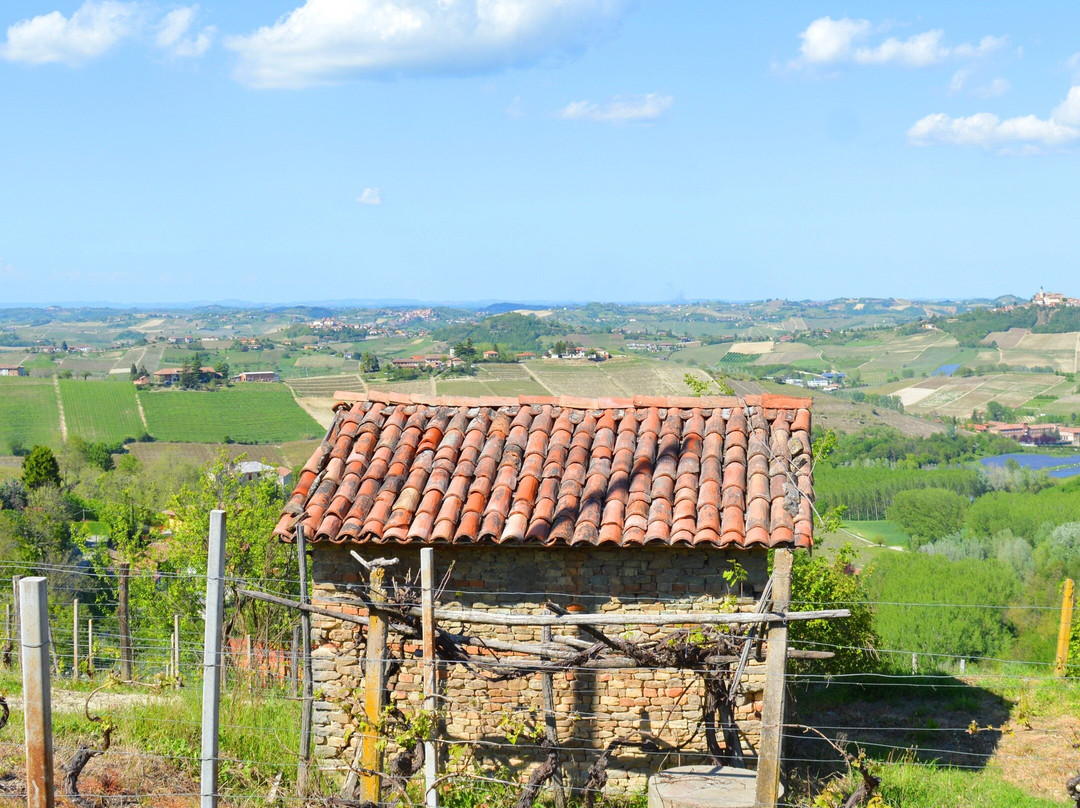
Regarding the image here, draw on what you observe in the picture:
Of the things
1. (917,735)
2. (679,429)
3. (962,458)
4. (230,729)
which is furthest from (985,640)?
(962,458)

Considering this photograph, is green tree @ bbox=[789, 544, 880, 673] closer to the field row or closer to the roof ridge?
the roof ridge

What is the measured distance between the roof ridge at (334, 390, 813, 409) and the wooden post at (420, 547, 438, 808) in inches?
142

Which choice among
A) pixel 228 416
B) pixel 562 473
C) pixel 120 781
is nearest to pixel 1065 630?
A: pixel 562 473

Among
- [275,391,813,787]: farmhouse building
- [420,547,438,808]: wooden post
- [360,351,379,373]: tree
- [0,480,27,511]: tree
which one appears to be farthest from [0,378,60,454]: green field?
[420,547,438,808]: wooden post

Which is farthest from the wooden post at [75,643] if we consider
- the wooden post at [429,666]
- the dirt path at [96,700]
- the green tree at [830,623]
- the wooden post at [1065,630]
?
the wooden post at [1065,630]

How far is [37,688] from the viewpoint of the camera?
200 inches

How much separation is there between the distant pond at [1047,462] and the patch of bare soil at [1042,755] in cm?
8579

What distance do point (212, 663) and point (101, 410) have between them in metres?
92.3

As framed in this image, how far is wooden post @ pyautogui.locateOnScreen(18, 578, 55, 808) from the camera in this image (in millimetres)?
4941

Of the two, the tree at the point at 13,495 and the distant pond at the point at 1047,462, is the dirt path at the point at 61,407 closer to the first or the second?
the tree at the point at 13,495

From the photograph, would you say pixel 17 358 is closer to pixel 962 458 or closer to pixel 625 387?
pixel 625 387

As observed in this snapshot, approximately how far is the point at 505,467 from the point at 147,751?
413cm

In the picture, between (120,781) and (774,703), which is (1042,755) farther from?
(120,781)

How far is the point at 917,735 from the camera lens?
39.1ft
